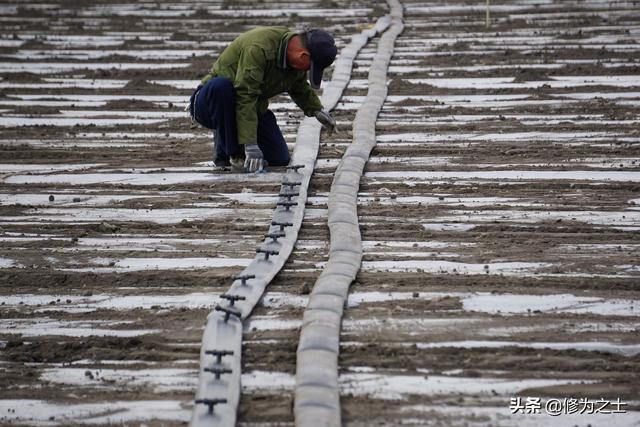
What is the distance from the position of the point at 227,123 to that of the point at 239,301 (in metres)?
1.65

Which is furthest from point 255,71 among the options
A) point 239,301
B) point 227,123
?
point 239,301

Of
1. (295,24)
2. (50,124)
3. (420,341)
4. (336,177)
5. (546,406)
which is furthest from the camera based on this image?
(295,24)

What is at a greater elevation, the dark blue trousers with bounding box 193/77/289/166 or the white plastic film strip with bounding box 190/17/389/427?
the dark blue trousers with bounding box 193/77/289/166

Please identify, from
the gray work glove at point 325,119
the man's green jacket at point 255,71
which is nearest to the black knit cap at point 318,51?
A: the man's green jacket at point 255,71

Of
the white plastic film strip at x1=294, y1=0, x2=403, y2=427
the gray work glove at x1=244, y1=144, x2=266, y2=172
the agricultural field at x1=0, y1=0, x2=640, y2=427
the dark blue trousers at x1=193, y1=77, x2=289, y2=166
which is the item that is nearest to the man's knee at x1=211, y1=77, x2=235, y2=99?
the dark blue trousers at x1=193, y1=77, x2=289, y2=166

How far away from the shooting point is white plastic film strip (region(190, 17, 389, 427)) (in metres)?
2.89

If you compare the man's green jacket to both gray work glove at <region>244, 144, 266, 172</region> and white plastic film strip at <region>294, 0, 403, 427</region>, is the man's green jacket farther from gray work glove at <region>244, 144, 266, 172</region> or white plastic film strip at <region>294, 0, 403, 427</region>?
white plastic film strip at <region>294, 0, 403, 427</region>

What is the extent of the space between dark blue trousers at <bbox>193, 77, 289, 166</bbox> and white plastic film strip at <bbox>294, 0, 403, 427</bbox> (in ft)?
1.13

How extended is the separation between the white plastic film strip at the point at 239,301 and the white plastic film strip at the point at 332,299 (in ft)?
0.53

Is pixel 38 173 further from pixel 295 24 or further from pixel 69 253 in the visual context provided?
pixel 295 24

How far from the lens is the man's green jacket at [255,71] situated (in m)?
4.86

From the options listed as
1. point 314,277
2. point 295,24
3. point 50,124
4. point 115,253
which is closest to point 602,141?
point 314,277

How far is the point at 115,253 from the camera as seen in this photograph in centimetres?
414

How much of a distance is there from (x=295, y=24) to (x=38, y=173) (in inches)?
154
